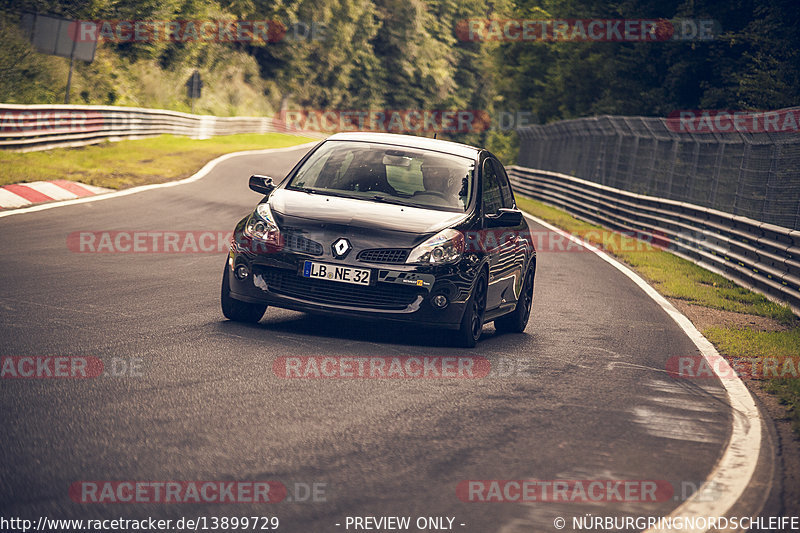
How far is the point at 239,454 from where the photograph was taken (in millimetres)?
5242

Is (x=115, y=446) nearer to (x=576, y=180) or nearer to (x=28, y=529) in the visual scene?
(x=28, y=529)

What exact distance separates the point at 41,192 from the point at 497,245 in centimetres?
1130

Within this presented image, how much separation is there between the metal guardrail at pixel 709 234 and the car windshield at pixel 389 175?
17.3 ft

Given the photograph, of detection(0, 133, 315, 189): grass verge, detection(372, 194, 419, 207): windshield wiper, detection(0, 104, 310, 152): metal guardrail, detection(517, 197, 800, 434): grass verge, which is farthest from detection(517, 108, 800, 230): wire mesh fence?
detection(0, 104, 310, 152): metal guardrail

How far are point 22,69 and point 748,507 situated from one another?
33213 mm

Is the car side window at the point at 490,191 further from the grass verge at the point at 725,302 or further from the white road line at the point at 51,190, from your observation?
the white road line at the point at 51,190

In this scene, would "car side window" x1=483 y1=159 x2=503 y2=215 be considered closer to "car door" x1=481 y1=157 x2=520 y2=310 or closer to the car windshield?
"car door" x1=481 y1=157 x2=520 y2=310

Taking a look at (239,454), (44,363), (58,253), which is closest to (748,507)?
(239,454)

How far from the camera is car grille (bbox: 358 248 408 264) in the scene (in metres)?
8.36

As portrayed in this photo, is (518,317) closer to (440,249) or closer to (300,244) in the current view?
(440,249)

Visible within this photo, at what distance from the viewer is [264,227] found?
8.72 m

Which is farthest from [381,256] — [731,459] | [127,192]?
[127,192]

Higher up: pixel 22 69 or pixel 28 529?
pixel 22 69

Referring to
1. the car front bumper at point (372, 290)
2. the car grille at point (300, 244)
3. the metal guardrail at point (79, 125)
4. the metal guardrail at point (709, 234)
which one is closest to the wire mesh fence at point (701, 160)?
the metal guardrail at point (709, 234)
